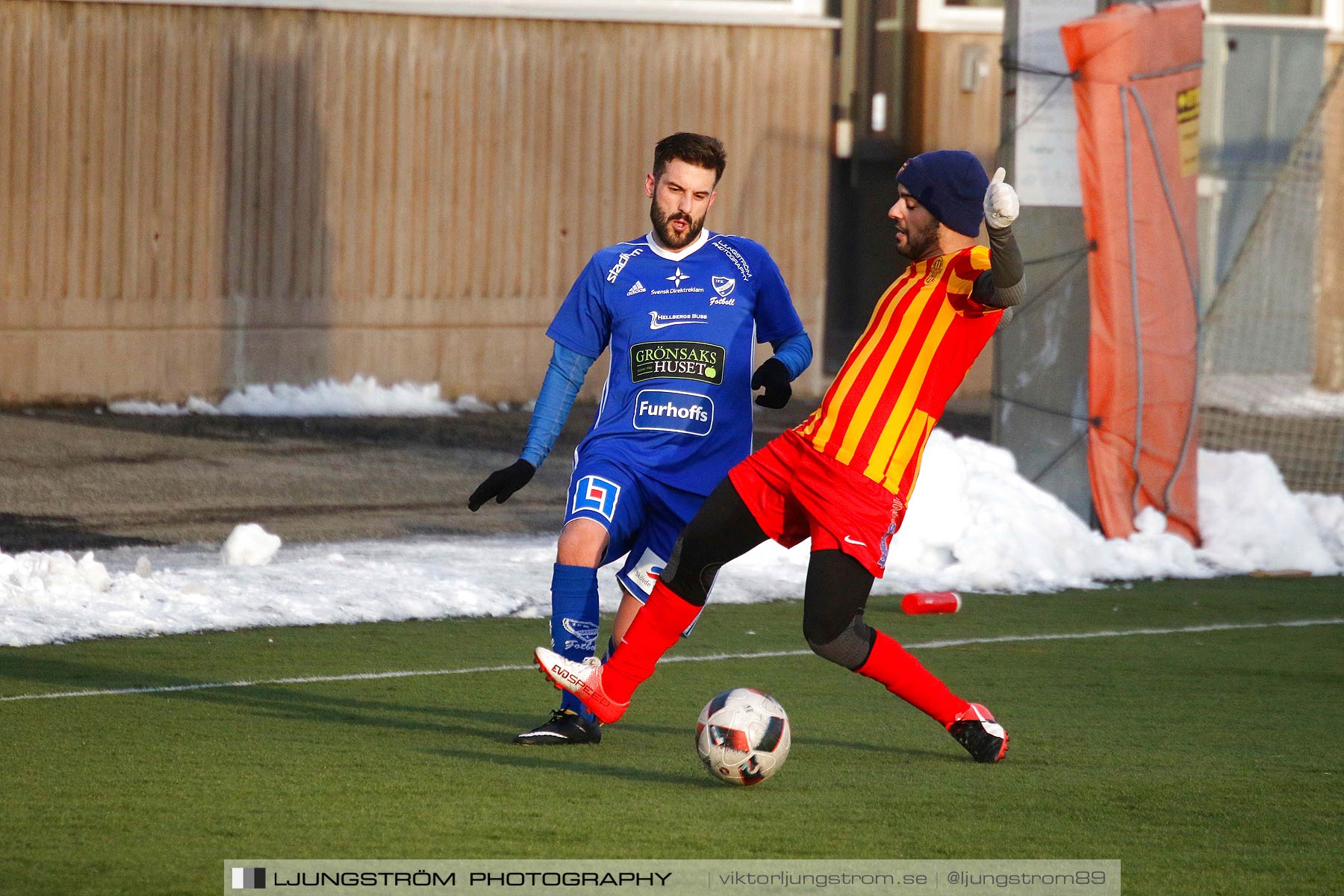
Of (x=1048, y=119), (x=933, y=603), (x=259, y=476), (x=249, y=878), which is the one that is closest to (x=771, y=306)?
(x=933, y=603)

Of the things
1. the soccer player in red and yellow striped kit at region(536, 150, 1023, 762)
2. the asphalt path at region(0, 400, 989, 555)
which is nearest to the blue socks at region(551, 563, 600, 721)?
the soccer player in red and yellow striped kit at region(536, 150, 1023, 762)

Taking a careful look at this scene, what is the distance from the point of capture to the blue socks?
6.03 metres

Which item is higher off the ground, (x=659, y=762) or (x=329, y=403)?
(x=659, y=762)

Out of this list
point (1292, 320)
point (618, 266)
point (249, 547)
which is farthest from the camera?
point (1292, 320)

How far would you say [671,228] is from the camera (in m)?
6.22

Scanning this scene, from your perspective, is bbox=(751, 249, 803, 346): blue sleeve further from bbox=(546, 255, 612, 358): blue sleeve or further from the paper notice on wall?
the paper notice on wall

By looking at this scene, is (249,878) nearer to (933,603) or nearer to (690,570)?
(690,570)

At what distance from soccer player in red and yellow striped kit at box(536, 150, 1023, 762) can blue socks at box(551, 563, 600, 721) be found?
1.00ft

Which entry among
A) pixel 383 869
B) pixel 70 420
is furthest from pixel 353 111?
pixel 383 869

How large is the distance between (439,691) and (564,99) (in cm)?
1051

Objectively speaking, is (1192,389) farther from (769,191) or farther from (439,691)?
(769,191)

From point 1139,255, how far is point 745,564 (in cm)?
286

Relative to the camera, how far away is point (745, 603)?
9.30 meters

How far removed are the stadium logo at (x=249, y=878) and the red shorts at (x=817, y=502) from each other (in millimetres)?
1812
